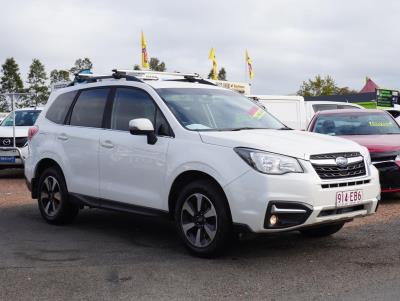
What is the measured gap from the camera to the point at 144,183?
6.44 metres

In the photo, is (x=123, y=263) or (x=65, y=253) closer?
(x=123, y=263)

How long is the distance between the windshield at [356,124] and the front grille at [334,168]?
4.48 meters

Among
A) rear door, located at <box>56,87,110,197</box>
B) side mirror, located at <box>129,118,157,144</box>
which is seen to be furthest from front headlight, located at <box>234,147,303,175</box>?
rear door, located at <box>56,87,110,197</box>

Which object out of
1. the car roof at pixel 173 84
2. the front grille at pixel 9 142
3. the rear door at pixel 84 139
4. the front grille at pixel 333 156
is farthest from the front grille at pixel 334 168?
the front grille at pixel 9 142

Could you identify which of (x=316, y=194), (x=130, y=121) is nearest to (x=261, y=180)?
(x=316, y=194)

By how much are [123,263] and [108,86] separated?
2.42 meters

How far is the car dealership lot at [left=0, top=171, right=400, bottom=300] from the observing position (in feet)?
15.8

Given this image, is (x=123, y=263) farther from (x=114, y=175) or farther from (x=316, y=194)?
(x=316, y=194)

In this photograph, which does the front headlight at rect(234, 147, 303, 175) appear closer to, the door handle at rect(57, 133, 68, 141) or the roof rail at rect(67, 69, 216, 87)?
the roof rail at rect(67, 69, 216, 87)

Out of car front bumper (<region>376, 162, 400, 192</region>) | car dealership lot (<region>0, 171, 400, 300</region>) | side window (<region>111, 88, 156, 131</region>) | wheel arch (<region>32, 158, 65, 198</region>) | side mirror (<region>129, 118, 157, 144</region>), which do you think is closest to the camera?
car dealership lot (<region>0, 171, 400, 300</region>)

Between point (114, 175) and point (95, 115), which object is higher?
point (95, 115)

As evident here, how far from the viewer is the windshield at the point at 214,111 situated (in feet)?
20.9

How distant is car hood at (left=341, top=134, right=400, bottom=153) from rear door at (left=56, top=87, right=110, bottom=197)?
4.28 metres

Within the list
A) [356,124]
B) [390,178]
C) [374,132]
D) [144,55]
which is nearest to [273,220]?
[390,178]
